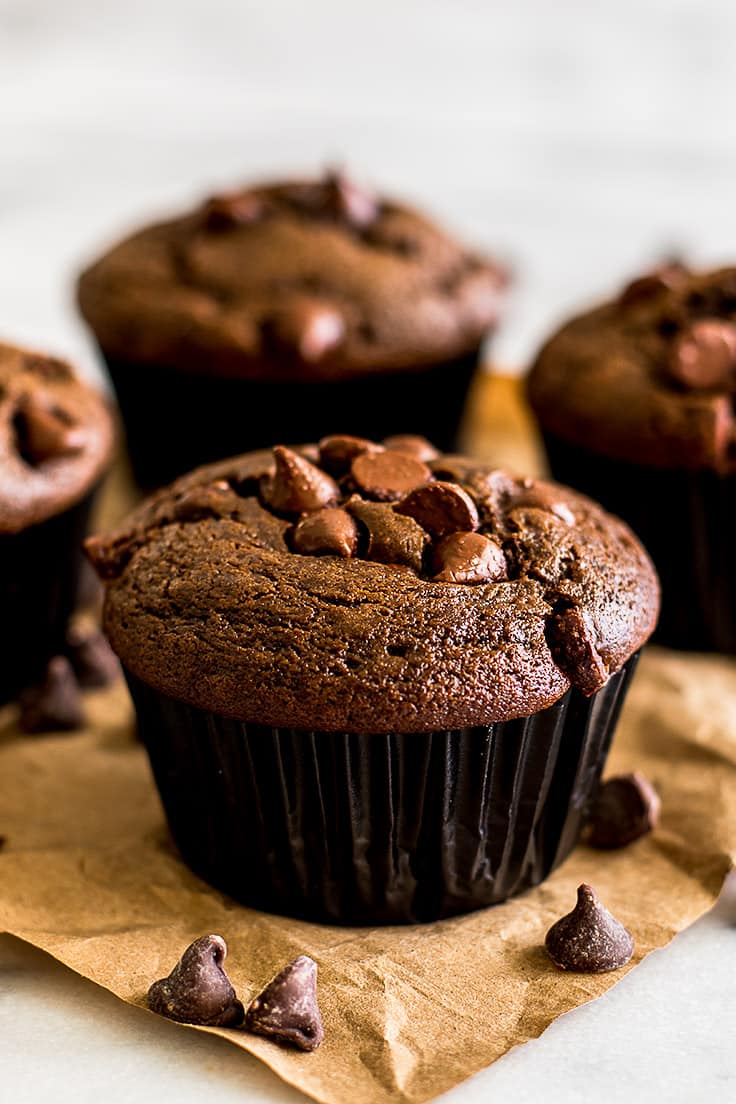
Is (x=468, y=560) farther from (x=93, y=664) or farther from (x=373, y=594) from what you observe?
(x=93, y=664)

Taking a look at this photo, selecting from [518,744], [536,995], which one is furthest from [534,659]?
[536,995]

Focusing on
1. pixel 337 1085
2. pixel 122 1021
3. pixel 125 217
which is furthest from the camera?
pixel 125 217

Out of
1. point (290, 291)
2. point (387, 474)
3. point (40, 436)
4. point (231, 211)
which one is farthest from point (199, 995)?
point (231, 211)

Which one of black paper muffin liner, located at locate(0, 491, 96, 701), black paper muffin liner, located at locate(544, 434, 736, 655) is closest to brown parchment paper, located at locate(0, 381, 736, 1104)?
black paper muffin liner, located at locate(0, 491, 96, 701)

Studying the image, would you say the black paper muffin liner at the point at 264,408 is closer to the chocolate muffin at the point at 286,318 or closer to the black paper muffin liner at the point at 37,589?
the chocolate muffin at the point at 286,318

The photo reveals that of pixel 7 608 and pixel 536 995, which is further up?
pixel 7 608

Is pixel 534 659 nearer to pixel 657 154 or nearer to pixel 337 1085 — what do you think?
pixel 337 1085

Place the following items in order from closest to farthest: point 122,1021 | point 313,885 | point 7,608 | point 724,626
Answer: point 122,1021, point 313,885, point 7,608, point 724,626
